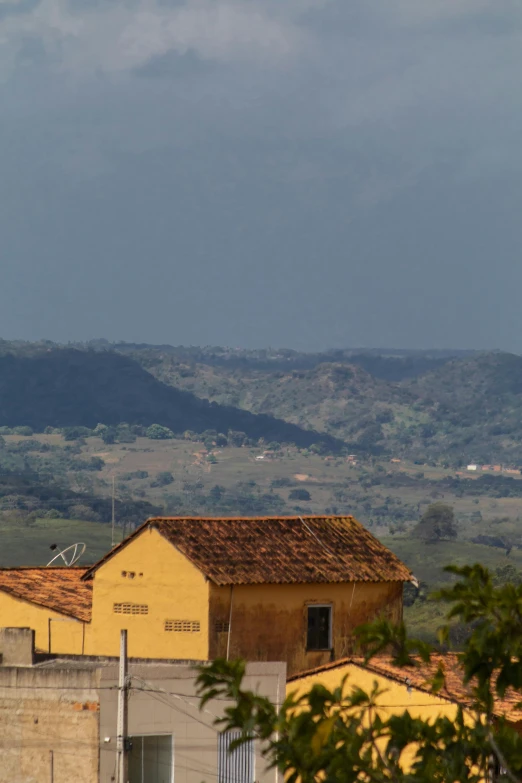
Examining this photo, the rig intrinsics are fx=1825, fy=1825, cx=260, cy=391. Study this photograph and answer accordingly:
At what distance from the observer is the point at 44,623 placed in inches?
1618

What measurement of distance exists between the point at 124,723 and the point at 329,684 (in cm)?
566

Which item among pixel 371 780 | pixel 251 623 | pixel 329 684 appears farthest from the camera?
pixel 251 623

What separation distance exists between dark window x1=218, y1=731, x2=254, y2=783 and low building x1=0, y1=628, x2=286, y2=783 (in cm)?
2

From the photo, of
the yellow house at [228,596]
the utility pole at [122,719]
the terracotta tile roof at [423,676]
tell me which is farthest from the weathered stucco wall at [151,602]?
the utility pole at [122,719]

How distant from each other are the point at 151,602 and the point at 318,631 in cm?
367

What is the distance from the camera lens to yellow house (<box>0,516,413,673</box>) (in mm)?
38438

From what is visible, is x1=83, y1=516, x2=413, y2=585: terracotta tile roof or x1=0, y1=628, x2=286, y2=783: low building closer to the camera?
x1=0, y1=628, x2=286, y2=783: low building

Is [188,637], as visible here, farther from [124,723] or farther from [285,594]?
[124,723]

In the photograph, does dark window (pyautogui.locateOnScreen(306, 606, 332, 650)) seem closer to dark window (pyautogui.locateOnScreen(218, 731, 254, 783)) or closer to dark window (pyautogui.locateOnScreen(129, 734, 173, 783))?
dark window (pyautogui.locateOnScreen(218, 731, 254, 783))

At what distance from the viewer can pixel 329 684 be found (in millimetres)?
33594

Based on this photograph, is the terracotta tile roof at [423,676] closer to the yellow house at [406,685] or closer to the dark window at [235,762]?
the yellow house at [406,685]

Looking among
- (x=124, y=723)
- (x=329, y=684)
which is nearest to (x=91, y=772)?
(x=124, y=723)

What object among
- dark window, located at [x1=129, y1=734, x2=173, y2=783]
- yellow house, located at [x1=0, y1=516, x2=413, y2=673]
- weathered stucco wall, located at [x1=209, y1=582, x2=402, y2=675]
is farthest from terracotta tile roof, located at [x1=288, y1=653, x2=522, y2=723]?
yellow house, located at [x1=0, y1=516, x2=413, y2=673]

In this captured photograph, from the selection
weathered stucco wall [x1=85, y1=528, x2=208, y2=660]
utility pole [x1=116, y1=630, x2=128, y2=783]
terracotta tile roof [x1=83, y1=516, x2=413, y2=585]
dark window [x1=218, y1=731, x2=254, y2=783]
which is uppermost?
terracotta tile roof [x1=83, y1=516, x2=413, y2=585]
